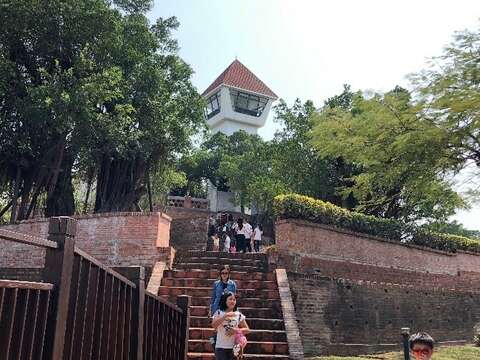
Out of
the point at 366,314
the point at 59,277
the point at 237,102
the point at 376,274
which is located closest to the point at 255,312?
the point at 366,314

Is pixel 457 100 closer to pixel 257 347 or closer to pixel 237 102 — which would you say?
pixel 257 347

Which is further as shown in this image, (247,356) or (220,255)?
(220,255)

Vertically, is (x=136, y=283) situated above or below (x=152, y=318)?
above

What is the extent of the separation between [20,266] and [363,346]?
823 centimetres

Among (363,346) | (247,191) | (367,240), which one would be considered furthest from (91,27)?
(247,191)

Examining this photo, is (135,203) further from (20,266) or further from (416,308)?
(416,308)

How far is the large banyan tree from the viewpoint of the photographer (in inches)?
510

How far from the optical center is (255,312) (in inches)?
348

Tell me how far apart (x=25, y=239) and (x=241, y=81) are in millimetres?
41072

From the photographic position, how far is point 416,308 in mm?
12234

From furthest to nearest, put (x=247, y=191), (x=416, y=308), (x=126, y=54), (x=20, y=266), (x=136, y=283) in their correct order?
(x=247, y=191) → (x=126, y=54) → (x=416, y=308) → (x=20, y=266) → (x=136, y=283)

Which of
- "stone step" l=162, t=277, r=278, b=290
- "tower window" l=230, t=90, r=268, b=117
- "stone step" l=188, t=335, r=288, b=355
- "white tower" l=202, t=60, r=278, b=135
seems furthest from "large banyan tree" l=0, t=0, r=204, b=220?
"tower window" l=230, t=90, r=268, b=117

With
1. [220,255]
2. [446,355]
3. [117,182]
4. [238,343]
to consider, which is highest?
[117,182]

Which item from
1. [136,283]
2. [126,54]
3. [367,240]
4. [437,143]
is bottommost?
[136,283]
